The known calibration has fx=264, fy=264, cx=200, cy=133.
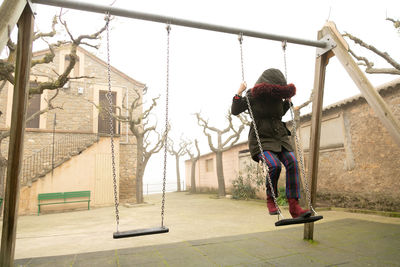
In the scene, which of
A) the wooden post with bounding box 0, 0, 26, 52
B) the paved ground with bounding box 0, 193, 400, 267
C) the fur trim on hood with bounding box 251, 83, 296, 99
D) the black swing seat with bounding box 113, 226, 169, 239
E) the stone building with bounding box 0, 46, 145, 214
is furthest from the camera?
the stone building with bounding box 0, 46, 145, 214

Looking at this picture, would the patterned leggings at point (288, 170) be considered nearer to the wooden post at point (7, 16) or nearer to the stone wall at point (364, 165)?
the wooden post at point (7, 16)

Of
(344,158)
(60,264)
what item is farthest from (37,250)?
(344,158)

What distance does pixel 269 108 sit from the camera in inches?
117

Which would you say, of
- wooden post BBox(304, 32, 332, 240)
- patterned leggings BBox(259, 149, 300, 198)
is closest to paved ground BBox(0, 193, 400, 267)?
wooden post BBox(304, 32, 332, 240)

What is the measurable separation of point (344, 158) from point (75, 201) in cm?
1022

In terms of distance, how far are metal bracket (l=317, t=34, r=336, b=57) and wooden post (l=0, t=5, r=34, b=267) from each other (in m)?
3.69

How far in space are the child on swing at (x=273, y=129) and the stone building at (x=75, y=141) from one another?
366 inches

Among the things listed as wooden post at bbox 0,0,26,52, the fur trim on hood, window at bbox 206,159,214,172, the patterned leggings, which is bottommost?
the patterned leggings

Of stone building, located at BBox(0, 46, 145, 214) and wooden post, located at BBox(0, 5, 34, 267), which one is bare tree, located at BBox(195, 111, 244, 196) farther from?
wooden post, located at BBox(0, 5, 34, 267)

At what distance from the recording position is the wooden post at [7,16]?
208 cm

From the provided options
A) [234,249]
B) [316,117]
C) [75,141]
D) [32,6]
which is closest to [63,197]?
[75,141]

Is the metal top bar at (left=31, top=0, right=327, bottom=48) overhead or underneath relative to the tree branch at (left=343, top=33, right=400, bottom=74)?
underneath

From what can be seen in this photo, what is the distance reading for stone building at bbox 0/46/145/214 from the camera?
10.9 meters

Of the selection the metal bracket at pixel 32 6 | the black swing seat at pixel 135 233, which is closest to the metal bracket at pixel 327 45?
the black swing seat at pixel 135 233
